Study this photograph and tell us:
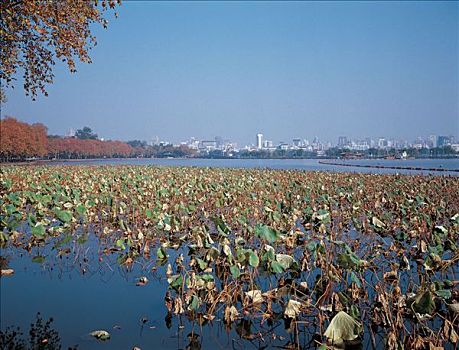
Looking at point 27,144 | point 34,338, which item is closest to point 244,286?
point 34,338

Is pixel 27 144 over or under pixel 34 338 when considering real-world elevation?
over

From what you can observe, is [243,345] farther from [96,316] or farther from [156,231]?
Result: [156,231]

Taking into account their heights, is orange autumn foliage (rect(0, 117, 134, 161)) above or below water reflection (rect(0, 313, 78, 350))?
above

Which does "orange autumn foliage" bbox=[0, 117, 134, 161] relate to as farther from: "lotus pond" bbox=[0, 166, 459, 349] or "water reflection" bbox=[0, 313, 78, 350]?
"water reflection" bbox=[0, 313, 78, 350]

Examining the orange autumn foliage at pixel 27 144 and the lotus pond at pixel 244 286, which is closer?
the lotus pond at pixel 244 286

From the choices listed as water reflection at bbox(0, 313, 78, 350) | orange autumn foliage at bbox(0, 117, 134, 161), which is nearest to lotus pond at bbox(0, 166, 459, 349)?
water reflection at bbox(0, 313, 78, 350)

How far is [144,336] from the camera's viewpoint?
567 centimetres

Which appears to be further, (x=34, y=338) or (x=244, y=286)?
(x=244, y=286)

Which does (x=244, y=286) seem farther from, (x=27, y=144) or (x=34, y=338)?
(x=27, y=144)

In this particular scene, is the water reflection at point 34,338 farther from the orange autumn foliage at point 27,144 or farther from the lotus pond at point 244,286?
the orange autumn foliage at point 27,144

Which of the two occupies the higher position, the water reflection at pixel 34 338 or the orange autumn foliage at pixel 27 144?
the orange autumn foliage at pixel 27 144

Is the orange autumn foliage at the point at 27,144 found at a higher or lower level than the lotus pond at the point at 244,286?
higher

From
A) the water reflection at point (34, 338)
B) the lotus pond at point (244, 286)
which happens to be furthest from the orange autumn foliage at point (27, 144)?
the water reflection at point (34, 338)

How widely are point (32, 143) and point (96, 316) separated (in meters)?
99.5
